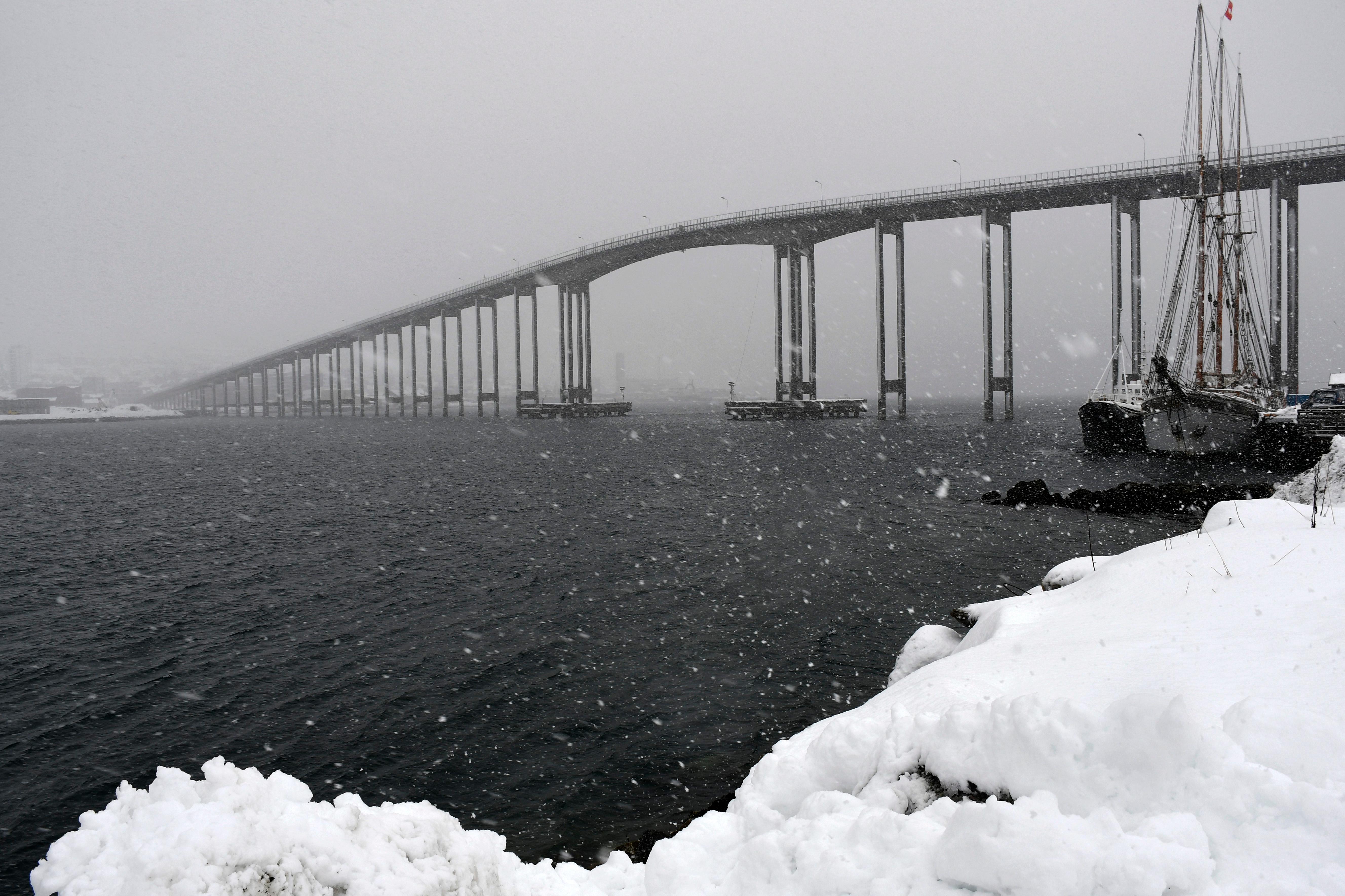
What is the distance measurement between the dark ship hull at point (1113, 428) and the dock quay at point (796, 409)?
65.7 meters

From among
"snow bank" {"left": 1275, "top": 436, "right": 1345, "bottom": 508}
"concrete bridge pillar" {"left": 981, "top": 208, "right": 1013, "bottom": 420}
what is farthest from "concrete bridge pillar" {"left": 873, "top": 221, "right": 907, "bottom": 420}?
"snow bank" {"left": 1275, "top": 436, "right": 1345, "bottom": 508}

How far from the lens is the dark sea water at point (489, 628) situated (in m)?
9.02

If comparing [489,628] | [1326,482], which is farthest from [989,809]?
[1326,482]

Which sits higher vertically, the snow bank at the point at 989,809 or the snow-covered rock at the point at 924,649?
the snow bank at the point at 989,809

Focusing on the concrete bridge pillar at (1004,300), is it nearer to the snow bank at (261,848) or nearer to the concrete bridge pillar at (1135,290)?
the concrete bridge pillar at (1135,290)

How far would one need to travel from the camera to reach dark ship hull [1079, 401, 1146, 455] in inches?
1998

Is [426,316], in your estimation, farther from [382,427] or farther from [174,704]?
[174,704]

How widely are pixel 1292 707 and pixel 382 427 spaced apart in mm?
138259

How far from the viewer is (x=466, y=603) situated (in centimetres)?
1705

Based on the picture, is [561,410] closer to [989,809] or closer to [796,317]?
[796,317]

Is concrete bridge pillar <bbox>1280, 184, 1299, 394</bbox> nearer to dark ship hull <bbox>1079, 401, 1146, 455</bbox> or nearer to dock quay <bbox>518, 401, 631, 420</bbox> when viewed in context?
Result: dark ship hull <bbox>1079, 401, 1146, 455</bbox>

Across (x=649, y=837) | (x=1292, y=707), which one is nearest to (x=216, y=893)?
(x=649, y=837)

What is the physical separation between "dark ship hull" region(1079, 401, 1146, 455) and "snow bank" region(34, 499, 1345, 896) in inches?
2064

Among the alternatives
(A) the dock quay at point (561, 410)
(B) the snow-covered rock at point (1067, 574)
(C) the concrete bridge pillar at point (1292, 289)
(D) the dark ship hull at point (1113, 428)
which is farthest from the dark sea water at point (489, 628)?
(A) the dock quay at point (561, 410)
